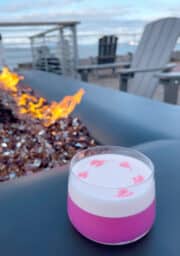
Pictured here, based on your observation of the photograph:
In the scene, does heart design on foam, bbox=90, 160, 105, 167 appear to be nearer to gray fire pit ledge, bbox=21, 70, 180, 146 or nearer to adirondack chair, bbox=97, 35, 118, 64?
gray fire pit ledge, bbox=21, 70, 180, 146

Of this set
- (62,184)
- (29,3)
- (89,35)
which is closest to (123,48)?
(89,35)

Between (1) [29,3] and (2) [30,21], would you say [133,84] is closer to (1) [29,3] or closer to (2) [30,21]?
(2) [30,21]

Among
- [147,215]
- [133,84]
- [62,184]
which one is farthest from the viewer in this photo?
[133,84]

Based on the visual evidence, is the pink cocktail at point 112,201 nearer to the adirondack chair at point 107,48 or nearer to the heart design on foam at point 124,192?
the heart design on foam at point 124,192

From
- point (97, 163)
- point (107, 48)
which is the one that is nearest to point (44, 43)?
point (107, 48)

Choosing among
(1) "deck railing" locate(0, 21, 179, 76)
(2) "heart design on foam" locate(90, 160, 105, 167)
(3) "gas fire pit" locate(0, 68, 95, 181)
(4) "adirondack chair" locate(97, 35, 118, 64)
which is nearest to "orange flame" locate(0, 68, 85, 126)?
(3) "gas fire pit" locate(0, 68, 95, 181)

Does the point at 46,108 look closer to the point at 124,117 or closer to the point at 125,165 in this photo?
the point at 124,117
